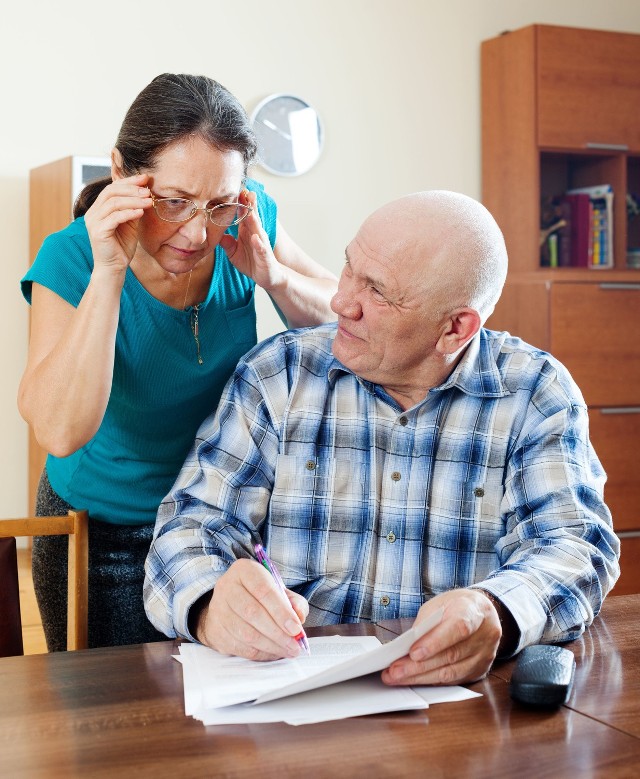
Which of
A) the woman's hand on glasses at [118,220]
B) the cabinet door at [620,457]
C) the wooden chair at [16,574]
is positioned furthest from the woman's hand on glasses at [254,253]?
the cabinet door at [620,457]

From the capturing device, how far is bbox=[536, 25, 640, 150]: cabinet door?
14.4 ft

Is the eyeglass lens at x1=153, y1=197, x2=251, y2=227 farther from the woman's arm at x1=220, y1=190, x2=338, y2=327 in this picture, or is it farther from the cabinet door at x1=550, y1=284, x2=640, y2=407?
the cabinet door at x1=550, y1=284, x2=640, y2=407

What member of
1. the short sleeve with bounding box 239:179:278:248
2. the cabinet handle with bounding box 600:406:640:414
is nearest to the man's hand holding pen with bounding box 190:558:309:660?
the short sleeve with bounding box 239:179:278:248

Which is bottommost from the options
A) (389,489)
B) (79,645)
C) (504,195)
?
(79,645)

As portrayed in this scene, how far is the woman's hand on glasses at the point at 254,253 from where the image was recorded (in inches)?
69.6

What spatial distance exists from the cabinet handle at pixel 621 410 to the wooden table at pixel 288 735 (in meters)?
3.19

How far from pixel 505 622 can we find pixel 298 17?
3.85m

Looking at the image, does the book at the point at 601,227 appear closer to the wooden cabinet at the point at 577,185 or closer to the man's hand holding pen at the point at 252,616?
the wooden cabinet at the point at 577,185

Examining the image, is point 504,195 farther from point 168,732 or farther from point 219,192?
point 168,732

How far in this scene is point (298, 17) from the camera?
15.0 feet

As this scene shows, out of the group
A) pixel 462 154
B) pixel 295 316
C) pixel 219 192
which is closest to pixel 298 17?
pixel 462 154

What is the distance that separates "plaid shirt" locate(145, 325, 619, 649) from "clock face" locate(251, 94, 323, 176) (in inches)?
119

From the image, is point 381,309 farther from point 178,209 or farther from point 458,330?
point 178,209

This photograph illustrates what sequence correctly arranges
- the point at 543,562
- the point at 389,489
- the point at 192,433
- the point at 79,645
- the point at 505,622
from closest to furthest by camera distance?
the point at 505,622 → the point at 543,562 → the point at 79,645 → the point at 389,489 → the point at 192,433
